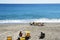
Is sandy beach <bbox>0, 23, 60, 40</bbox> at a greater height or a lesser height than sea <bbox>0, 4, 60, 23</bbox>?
greater

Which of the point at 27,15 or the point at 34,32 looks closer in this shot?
the point at 34,32

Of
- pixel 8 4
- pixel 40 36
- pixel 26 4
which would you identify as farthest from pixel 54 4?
pixel 40 36

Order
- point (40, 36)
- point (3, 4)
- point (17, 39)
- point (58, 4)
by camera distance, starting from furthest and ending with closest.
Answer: point (58, 4) → point (3, 4) → point (40, 36) → point (17, 39)

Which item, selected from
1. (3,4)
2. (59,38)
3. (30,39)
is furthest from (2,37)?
(3,4)

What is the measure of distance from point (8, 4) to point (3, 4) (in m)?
2.64

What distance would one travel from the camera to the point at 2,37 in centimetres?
1049

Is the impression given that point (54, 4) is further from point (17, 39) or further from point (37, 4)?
point (17, 39)

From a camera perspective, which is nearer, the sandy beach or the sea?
the sandy beach

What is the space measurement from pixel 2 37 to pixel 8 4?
59748 mm

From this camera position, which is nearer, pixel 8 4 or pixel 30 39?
pixel 30 39

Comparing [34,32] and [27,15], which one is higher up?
[34,32]

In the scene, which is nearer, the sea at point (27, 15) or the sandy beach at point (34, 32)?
the sandy beach at point (34, 32)

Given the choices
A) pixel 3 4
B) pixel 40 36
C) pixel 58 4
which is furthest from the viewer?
pixel 58 4

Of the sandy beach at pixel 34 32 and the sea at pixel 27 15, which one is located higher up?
the sandy beach at pixel 34 32
